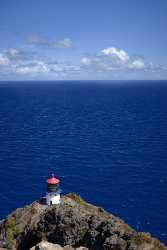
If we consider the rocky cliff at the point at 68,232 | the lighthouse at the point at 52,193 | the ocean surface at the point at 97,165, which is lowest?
the rocky cliff at the point at 68,232

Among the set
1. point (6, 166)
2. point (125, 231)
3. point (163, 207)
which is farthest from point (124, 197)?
point (125, 231)

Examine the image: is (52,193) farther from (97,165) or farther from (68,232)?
(97,165)

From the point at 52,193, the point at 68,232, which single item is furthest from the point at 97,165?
the point at 68,232

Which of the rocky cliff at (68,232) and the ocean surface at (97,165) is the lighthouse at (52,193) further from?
the ocean surface at (97,165)

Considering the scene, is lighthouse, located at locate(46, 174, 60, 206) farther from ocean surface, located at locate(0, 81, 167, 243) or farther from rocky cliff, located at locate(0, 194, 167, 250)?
ocean surface, located at locate(0, 81, 167, 243)

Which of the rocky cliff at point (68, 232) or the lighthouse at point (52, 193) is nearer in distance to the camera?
the rocky cliff at point (68, 232)

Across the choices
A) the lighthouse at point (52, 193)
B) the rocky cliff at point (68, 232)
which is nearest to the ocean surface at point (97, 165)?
the lighthouse at point (52, 193)

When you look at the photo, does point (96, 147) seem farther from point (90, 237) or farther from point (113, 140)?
point (90, 237)

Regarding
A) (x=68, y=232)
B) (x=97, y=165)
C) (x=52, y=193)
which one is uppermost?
(x=97, y=165)

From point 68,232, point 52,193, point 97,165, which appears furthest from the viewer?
point 97,165
